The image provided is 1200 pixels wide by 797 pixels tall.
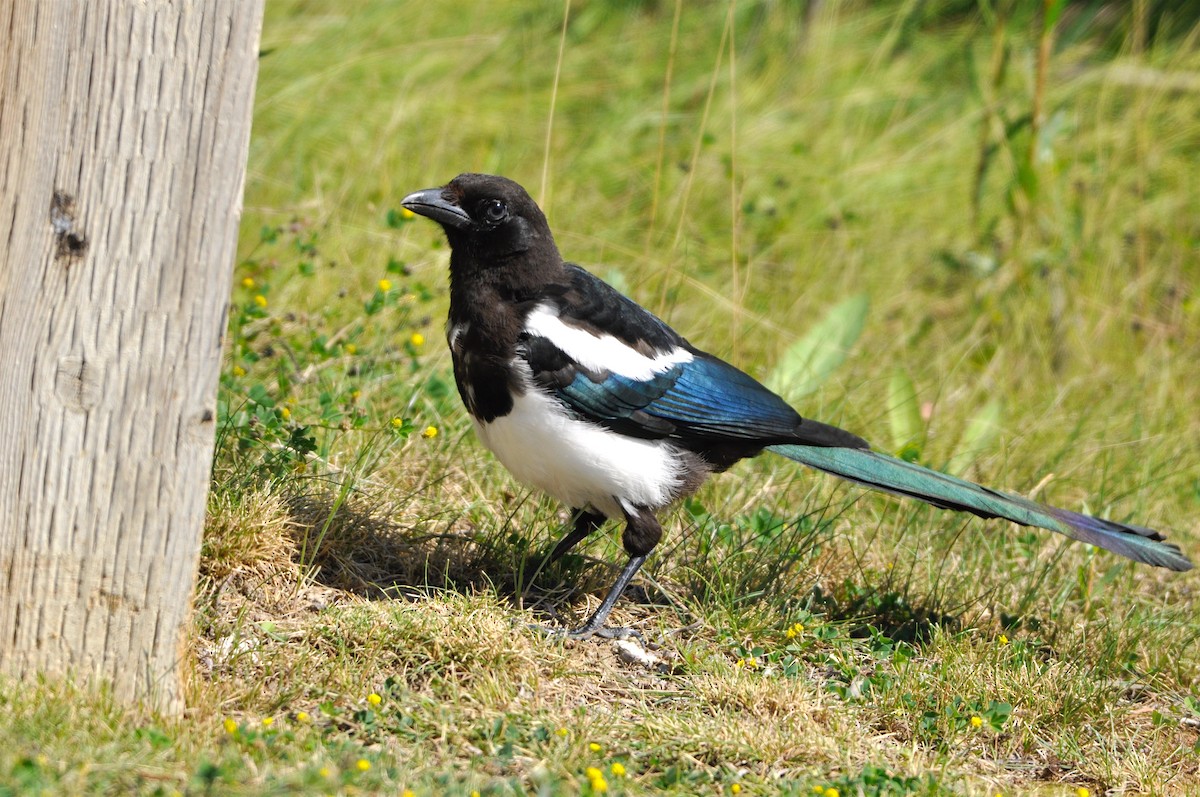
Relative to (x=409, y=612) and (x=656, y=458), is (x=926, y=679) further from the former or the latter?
(x=409, y=612)

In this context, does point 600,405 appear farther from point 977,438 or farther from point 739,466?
point 977,438

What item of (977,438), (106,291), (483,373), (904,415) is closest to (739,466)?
(904,415)

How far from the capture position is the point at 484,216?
3363 mm

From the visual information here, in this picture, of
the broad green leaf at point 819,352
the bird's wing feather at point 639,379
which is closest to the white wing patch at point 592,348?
the bird's wing feather at point 639,379

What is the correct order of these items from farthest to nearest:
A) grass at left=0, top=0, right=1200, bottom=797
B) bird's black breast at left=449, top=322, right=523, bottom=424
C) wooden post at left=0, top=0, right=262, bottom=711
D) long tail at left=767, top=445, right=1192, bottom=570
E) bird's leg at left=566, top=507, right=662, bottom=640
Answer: long tail at left=767, top=445, right=1192, bottom=570 < bird's leg at left=566, top=507, right=662, bottom=640 < bird's black breast at left=449, top=322, right=523, bottom=424 < grass at left=0, top=0, right=1200, bottom=797 < wooden post at left=0, top=0, right=262, bottom=711

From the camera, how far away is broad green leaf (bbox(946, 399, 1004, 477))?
14.5 feet

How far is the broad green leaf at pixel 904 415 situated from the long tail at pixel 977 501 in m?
0.93

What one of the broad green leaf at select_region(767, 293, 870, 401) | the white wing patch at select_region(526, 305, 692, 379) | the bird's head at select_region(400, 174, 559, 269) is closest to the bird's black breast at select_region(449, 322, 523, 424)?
the white wing patch at select_region(526, 305, 692, 379)

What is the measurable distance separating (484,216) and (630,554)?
0.98 metres

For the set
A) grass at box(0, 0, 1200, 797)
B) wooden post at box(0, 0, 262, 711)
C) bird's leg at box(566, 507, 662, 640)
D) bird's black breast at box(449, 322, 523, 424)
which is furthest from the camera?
bird's leg at box(566, 507, 662, 640)

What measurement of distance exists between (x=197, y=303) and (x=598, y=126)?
4.05m

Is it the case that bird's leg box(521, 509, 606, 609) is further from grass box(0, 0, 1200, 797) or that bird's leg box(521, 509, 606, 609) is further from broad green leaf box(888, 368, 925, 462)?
broad green leaf box(888, 368, 925, 462)

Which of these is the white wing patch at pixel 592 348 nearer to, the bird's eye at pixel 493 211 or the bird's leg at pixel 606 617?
the bird's eye at pixel 493 211

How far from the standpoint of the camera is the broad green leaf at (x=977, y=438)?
4.42 metres
